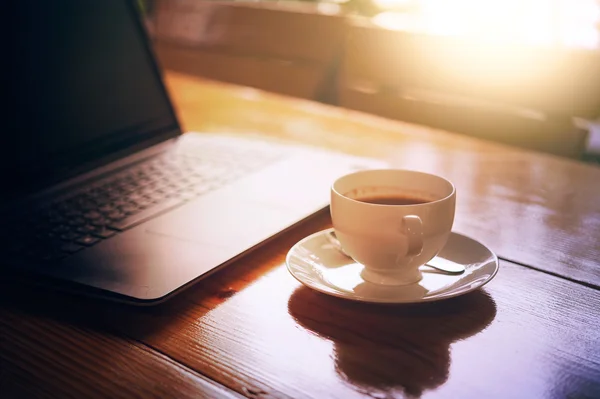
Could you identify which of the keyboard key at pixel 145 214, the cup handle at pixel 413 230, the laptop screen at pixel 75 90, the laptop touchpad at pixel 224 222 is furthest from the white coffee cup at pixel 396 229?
the laptop screen at pixel 75 90

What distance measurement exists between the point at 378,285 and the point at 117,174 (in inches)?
16.3

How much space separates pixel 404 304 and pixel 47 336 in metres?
0.27

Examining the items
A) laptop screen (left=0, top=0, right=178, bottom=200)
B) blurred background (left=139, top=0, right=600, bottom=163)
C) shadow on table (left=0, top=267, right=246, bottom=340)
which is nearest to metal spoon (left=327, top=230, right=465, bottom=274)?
shadow on table (left=0, top=267, right=246, bottom=340)

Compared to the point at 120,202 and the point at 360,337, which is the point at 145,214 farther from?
the point at 360,337

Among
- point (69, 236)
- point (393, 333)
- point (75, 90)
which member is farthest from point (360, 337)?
point (75, 90)

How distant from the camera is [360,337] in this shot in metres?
0.46

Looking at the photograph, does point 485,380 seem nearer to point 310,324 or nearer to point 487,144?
point 310,324

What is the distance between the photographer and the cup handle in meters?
0.47

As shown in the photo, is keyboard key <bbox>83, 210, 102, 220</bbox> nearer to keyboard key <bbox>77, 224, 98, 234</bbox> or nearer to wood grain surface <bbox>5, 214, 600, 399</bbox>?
keyboard key <bbox>77, 224, 98, 234</bbox>

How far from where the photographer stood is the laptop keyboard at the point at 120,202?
0.58 meters

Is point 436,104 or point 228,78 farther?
point 228,78

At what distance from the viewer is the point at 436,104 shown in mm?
1377

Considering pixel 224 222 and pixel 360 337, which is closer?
pixel 360 337

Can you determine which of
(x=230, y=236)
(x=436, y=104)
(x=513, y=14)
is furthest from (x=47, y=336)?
(x=513, y=14)
